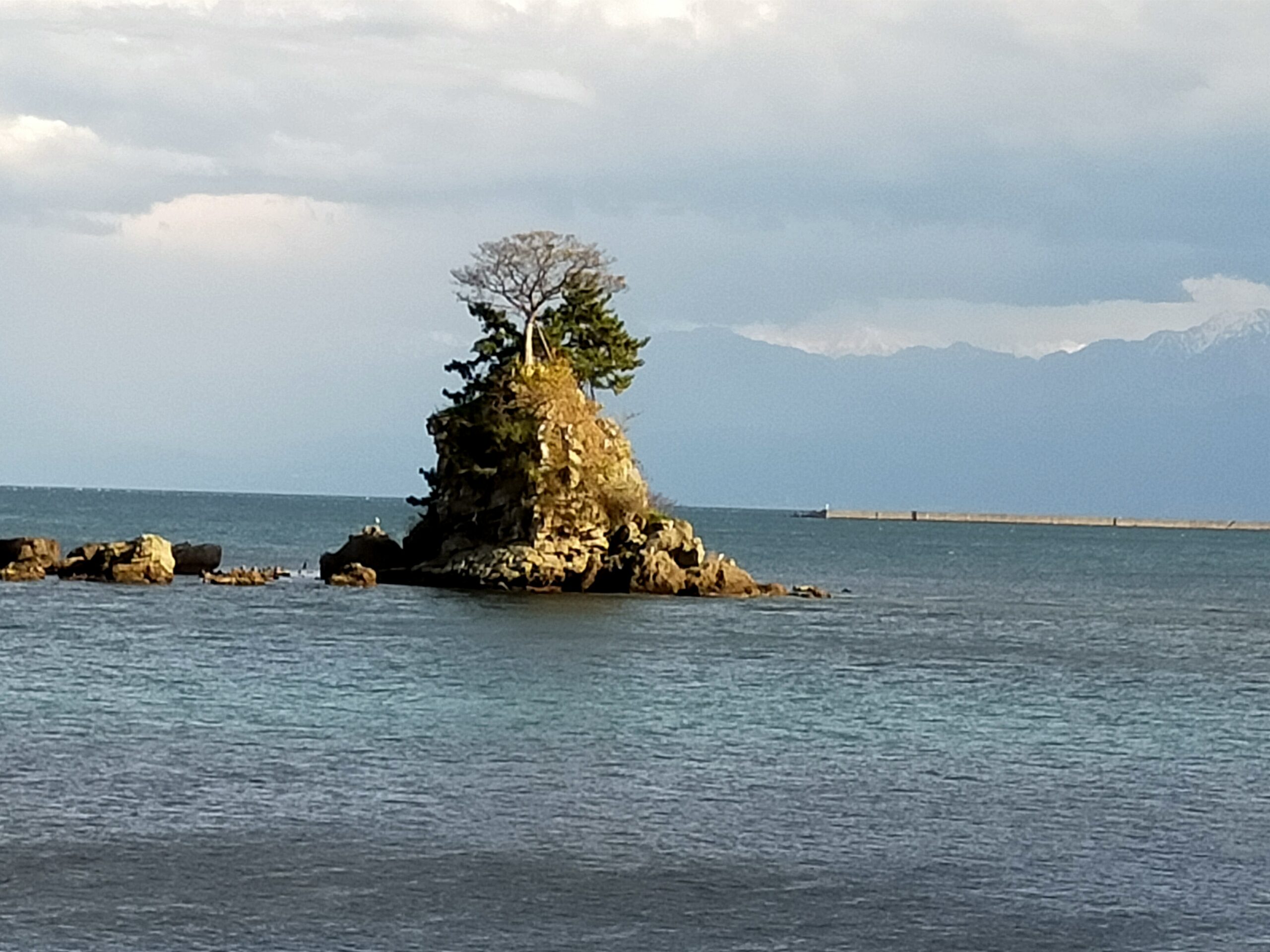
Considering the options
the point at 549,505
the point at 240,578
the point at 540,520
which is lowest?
the point at 240,578

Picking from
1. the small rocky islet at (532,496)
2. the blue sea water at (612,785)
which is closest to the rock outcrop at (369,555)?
the small rocky islet at (532,496)

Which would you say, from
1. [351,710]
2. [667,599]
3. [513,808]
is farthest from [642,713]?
[667,599]

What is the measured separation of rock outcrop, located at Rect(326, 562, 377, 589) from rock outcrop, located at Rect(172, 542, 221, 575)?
35.4ft

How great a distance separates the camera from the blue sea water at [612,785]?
907 inches

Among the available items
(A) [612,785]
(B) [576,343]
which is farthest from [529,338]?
(A) [612,785]

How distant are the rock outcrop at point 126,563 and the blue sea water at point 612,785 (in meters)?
13.3

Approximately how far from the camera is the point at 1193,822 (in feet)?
98.0

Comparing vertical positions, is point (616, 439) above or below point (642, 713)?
above

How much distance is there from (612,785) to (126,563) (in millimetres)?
52372

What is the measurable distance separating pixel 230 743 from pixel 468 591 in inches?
1550

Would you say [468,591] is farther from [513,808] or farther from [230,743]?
[513,808]

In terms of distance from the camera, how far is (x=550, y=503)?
7444 cm

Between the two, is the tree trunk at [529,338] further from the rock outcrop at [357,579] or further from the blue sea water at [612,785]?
the blue sea water at [612,785]

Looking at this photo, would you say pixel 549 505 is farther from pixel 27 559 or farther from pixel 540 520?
pixel 27 559
